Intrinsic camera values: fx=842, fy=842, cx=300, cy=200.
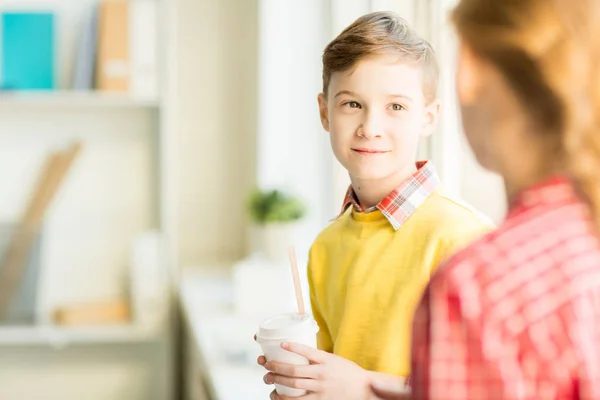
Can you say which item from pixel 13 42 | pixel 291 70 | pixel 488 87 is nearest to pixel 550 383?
pixel 488 87

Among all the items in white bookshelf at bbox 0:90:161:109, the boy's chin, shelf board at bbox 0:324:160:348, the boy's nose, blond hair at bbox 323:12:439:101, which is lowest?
shelf board at bbox 0:324:160:348

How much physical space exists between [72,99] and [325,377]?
211cm

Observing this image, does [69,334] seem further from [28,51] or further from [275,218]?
[28,51]

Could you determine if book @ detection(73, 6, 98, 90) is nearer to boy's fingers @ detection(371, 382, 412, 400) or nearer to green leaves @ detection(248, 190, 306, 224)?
green leaves @ detection(248, 190, 306, 224)

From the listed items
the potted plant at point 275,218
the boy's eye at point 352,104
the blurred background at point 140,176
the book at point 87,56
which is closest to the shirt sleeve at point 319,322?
the boy's eye at point 352,104

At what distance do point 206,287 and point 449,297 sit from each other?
220 centimetres

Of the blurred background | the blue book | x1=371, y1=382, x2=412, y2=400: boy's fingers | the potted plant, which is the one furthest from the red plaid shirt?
the blue book

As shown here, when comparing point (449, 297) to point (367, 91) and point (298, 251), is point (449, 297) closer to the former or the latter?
point (367, 91)

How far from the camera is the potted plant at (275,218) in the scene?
2.60m

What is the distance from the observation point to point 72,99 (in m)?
2.83

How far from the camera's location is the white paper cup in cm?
98

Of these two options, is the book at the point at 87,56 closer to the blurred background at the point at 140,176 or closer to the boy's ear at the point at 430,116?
the blurred background at the point at 140,176

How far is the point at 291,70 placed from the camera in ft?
8.99

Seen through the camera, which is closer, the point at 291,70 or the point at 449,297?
the point at 449,297
